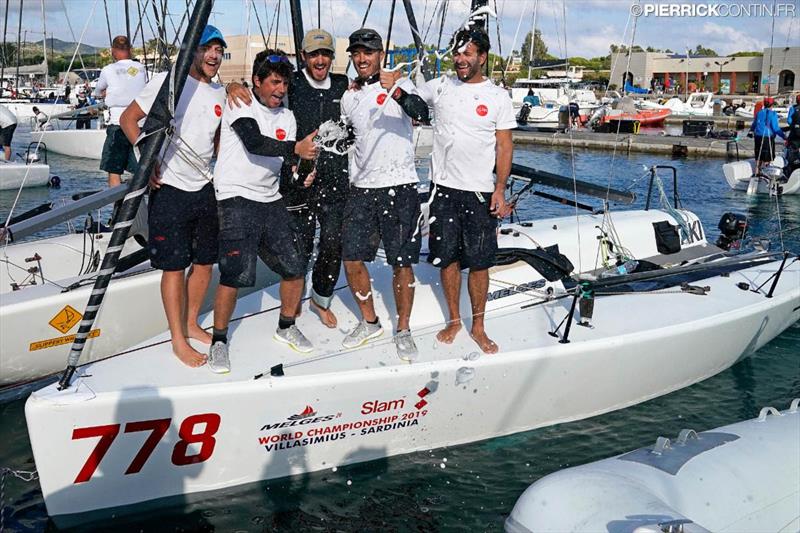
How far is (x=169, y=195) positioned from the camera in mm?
4297

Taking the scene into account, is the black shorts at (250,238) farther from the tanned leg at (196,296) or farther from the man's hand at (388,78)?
the man's hand at (388,78)

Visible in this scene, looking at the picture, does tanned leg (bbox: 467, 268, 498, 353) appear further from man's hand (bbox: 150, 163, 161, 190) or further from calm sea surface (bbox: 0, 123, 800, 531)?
man's hand (bbox: 150, 163, 161, 190)

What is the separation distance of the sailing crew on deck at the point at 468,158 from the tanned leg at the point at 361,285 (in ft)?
1.44

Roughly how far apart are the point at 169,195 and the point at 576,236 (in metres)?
3.75

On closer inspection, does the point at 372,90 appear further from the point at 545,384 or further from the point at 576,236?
the point at 576,236

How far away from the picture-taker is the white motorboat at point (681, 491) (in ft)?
9.66

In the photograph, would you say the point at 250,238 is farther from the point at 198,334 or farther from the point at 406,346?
the point at 406,346

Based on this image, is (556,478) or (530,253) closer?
(556,478)

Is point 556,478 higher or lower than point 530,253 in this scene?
lower

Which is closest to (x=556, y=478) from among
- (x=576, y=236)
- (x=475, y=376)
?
(x=475, y=376)

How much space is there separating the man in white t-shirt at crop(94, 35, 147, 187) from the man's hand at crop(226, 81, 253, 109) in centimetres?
340

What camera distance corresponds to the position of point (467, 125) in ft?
14.7

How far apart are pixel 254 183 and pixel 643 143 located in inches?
932

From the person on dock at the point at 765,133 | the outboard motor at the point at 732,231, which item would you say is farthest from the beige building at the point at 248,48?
the person on dock at the point at 765,133
